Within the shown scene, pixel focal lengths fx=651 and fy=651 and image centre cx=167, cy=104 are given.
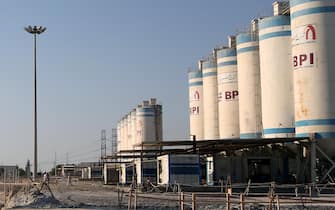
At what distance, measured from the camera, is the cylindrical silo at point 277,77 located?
5197 centimetres

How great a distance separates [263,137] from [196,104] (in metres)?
23.6

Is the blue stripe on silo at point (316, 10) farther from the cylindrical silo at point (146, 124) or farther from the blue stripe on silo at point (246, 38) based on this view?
the cylindrical silo at point (146, 124)

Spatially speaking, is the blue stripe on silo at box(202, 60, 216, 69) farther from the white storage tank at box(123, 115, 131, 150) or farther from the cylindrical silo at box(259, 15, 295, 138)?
the white storage tank at box(123, 115, 131, 150)

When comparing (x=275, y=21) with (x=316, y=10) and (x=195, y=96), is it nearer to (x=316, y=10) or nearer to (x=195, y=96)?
(x=316, y=10)

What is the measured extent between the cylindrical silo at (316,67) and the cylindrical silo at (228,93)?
1712cm

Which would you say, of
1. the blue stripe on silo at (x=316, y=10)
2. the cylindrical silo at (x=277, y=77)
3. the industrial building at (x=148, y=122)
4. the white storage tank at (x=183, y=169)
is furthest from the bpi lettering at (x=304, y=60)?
the industrial building at (x=148, y=122)

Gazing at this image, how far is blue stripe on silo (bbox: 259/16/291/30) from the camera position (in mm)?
52750

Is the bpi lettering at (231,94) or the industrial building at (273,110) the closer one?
the industrial building at (273,110)

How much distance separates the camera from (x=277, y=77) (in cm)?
5262

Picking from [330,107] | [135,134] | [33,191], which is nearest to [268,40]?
[330,107]

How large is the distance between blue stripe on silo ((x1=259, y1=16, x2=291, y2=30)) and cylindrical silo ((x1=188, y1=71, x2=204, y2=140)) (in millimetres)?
25181

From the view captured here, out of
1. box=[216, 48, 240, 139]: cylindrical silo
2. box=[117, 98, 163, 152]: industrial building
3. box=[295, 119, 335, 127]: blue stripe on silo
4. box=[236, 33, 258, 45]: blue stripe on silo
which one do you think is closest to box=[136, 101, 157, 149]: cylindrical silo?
box=[117, 98, 163, 152]: industrial building

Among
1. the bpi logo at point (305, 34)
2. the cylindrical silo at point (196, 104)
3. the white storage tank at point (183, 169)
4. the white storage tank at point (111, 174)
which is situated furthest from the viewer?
the white storage tank at point (111, 174)

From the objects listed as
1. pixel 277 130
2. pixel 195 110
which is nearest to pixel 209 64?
pixel 195 110
